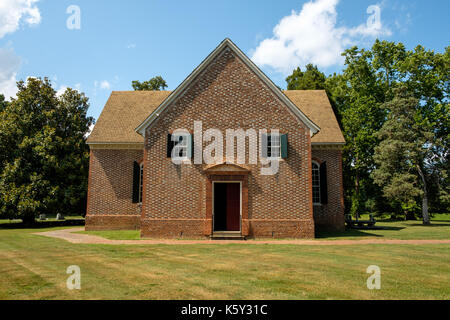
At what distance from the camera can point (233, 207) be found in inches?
620

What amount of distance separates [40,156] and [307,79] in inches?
1023

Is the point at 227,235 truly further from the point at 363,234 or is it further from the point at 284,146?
the point at 363,234

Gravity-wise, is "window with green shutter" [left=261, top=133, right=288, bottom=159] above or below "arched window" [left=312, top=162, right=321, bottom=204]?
above

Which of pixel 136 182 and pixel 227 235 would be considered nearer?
pixel 227 235

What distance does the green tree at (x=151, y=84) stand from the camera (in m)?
42.2

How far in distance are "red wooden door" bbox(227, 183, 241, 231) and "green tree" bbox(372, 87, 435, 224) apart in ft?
60.1

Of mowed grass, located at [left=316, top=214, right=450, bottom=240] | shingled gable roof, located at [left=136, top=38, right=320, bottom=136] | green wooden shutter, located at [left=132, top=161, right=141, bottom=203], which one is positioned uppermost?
shingled gable roof, located at [left=136, top=38, right=320, bottom=136]

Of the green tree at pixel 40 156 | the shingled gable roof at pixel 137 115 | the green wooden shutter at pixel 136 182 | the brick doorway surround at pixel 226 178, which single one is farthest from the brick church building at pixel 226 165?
the green tree at pixel 40 156

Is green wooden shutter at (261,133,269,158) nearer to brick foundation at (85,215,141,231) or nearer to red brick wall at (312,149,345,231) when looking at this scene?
red brick wall at (312,149,345,231)

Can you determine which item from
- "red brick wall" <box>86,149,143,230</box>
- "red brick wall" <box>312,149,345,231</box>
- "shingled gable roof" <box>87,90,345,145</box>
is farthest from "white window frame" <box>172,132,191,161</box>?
"red brick wall" <box>312,149,345,231</box>

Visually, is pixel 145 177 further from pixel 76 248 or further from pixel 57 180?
pixel 57 180

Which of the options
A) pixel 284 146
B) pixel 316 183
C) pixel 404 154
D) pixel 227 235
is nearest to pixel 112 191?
pixel 227 235

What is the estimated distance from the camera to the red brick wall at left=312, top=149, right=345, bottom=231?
61.6ft
